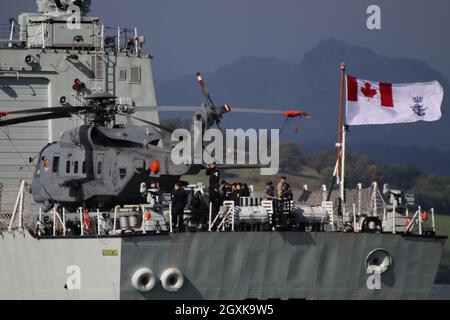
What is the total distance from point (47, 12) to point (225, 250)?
1476cm

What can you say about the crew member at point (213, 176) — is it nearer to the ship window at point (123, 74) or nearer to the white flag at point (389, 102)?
the white flag at point (389, 102)

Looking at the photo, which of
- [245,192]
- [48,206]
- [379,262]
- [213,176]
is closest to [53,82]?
[48,206]

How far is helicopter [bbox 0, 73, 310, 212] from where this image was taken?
115 ft

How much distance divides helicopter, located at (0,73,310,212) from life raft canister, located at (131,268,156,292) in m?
3.40

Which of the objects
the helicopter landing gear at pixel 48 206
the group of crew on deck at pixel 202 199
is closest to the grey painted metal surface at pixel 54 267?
the helicopter landing gear at pixel 48 206

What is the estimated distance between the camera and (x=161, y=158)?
35031 mm

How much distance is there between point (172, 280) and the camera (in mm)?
32719

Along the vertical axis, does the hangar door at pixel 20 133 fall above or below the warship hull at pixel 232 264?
above

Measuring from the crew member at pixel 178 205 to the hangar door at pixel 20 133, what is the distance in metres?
9.50

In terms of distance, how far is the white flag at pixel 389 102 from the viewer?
37.7 m

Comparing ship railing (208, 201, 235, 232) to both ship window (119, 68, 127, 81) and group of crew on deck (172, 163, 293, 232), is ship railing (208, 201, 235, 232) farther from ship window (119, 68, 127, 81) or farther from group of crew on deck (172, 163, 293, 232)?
ship window (119, 68, 127, 81)

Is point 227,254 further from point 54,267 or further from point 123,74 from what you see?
point 123,74

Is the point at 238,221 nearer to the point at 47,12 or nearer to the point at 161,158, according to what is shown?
the point at 161,158
